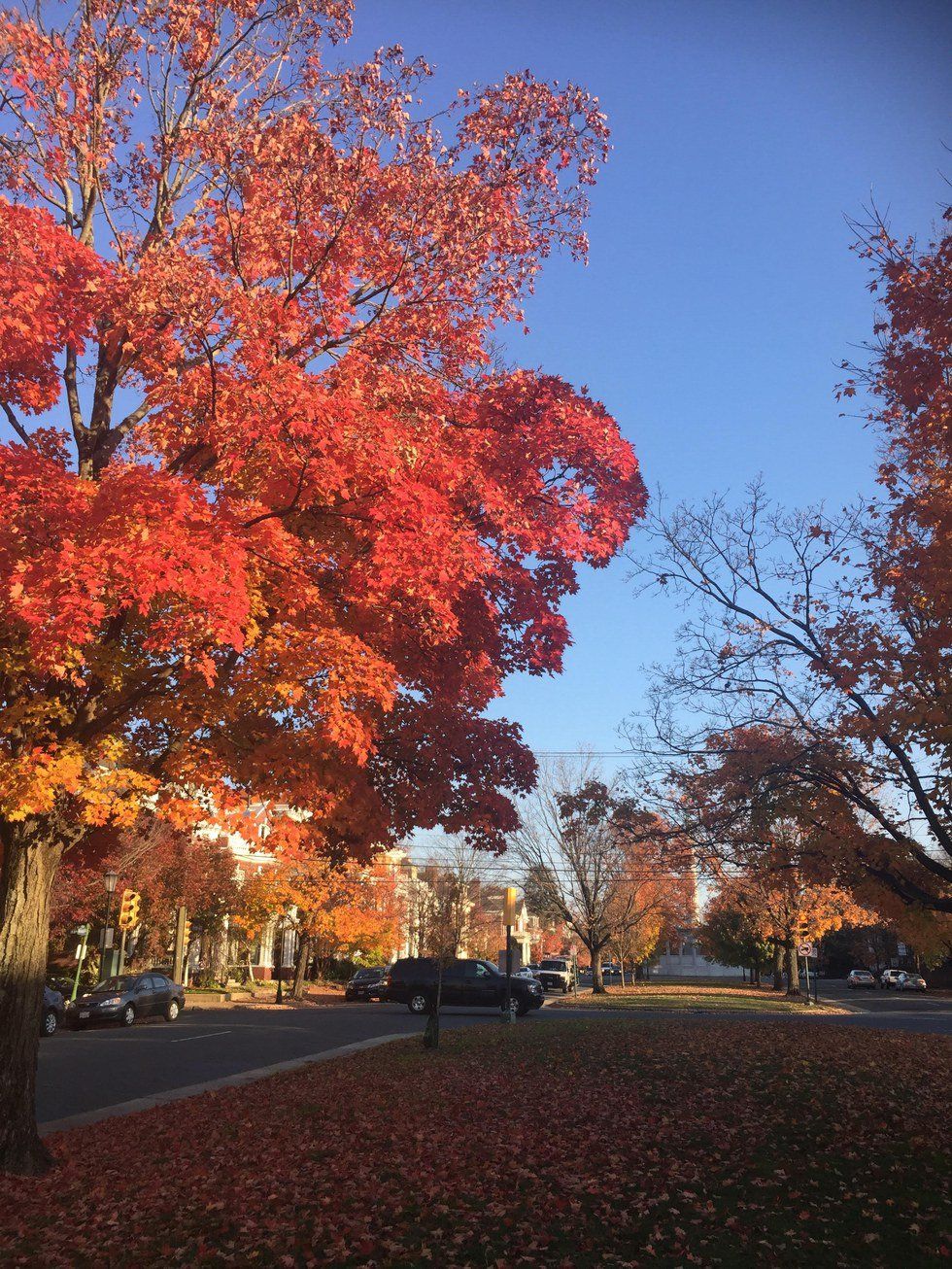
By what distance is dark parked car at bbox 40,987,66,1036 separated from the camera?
77.9 ft

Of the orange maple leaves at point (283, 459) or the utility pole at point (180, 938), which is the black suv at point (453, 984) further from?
the orange maple leaves at point (283, 459)

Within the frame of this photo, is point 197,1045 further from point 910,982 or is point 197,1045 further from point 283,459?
point 910,982

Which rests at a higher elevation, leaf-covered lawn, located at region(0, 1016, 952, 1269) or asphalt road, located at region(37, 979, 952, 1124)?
leaf-covered lawn, located at region(0, 1016, 952, 1269)

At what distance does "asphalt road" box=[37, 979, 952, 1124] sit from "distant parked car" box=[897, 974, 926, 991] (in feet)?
104

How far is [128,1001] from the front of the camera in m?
26.9

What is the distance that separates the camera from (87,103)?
9.33 meters

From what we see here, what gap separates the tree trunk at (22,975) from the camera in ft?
27.2

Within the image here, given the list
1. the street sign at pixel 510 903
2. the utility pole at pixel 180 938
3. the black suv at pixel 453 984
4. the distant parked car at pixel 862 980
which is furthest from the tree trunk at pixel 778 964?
the street sign at pixel 510 903

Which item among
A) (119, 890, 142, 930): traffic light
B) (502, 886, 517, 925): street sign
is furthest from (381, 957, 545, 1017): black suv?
(119, 890, 142, 930): traffic light

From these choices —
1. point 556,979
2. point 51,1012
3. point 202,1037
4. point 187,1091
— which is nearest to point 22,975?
point 187,1091

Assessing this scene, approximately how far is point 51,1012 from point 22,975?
1813cm

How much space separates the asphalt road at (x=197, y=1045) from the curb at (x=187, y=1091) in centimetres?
20

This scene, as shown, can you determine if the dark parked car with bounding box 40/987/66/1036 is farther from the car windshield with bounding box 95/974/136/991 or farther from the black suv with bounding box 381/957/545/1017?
the black suv with bounding box 381/957/545/1017

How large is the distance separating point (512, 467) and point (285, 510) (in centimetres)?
271
